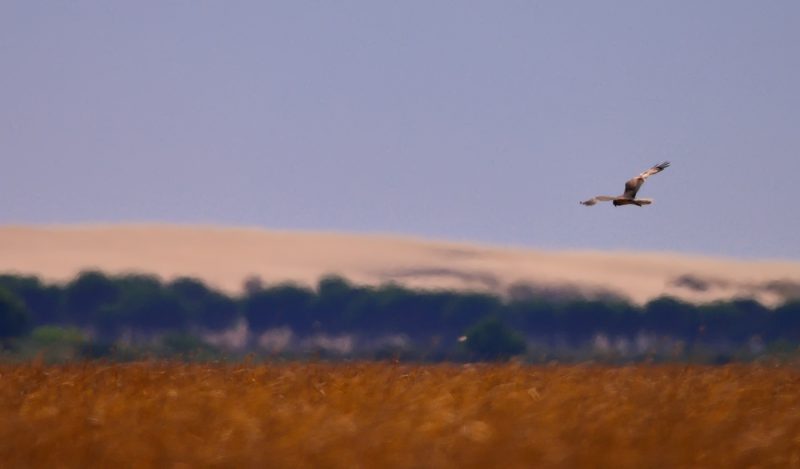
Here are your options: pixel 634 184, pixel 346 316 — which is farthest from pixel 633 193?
pixel 346 316

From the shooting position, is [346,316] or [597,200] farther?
[346,316]

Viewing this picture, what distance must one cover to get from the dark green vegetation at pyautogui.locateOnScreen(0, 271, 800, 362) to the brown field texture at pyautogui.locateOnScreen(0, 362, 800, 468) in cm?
1515

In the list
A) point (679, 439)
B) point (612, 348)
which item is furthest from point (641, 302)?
point (679, 439)

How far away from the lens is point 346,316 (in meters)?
44.4

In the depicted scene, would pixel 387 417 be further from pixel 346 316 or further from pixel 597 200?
pixel 346 316

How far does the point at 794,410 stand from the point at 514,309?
92.5 ft

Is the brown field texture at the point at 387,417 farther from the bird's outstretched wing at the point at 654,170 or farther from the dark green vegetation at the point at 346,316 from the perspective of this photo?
the dark green vegetation at the point at 346,316

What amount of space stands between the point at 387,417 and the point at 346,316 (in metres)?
32.2

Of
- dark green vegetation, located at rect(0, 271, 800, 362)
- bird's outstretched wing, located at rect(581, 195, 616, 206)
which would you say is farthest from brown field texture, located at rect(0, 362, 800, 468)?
dark green vegetation, located at rect(0, 271, 800, 362)

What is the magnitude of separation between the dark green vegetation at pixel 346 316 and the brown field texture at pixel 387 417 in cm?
1515

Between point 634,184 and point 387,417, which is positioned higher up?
point 634,184

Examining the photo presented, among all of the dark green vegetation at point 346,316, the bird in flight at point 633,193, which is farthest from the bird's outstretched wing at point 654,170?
the dark green vegetation at point 346,316

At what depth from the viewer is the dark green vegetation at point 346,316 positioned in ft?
112

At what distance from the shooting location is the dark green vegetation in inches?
1348
